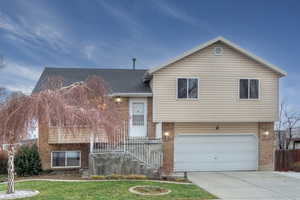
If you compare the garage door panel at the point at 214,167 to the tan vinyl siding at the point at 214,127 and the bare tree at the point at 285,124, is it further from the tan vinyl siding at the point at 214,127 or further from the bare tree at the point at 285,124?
the bare tree at the point at 285,124

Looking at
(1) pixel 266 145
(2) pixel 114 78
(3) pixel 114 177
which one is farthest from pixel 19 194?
(1) pixel 266 145

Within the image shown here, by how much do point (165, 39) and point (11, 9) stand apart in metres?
10.1

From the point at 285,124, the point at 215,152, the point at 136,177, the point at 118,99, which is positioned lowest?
the point at 136,177

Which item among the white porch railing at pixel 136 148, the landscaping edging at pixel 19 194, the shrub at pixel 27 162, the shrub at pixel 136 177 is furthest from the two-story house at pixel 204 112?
the landscaping edging at pixel 19 194

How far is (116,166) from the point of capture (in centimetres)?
1239

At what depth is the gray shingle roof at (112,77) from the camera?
1554 cm

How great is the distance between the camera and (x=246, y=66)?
48.4 ft

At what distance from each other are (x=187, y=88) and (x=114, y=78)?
509 centimetres

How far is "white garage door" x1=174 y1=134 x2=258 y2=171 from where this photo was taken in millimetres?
15180

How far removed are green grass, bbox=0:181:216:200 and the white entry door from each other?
4.63 meters

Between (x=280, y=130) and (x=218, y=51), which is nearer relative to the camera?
(x=218, y=51)

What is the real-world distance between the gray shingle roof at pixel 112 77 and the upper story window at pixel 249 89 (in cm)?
506

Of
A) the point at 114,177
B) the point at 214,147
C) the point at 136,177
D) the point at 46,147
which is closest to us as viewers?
the point at 136,177

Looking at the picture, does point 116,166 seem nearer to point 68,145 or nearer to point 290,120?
point 68,145
